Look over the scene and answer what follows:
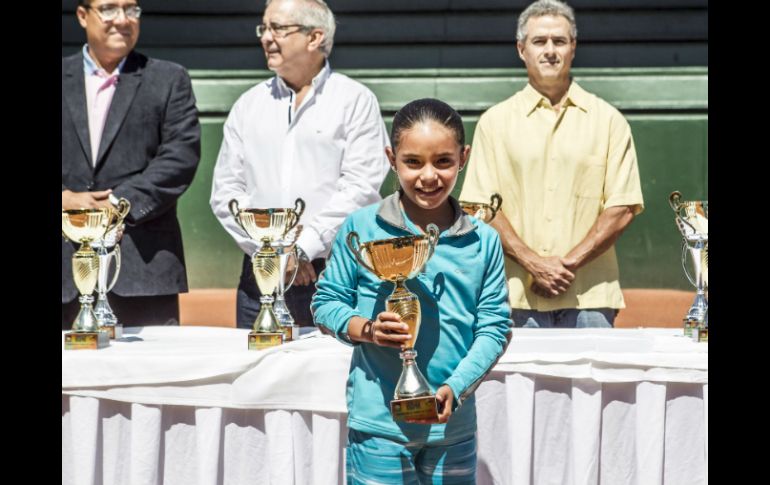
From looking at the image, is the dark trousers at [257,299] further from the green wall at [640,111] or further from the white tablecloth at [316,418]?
the green wall at [640,111]

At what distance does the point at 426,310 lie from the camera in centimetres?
287

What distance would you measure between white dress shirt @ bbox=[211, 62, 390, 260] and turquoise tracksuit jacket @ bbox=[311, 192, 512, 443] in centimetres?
176

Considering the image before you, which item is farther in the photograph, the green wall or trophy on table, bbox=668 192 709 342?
the green wall

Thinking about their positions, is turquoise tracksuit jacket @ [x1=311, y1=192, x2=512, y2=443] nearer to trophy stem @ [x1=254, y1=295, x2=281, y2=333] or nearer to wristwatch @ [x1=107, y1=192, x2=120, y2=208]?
trophy stem @ [x1=254, y1=295, x2=281, y2=333]

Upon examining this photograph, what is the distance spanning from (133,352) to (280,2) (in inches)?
69.1

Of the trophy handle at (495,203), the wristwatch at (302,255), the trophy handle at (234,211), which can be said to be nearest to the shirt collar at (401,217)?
the trophy handle at (234,211)

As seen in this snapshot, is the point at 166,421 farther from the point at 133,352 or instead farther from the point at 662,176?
the point at 662,176

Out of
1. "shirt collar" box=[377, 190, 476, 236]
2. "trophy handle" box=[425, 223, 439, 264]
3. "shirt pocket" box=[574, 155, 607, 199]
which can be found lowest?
"trophy handle" box=[425, 223, 439, 264]

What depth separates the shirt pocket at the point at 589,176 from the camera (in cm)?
477

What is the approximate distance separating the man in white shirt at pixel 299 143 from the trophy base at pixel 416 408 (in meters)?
2.00

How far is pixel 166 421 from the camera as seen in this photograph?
3463 mm

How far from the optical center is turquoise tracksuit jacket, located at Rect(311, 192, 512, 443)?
9.24 ft

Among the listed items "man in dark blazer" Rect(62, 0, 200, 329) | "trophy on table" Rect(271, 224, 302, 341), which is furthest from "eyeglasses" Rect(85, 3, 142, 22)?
"trophy on table" Rect(271, 224, 302, 341)
